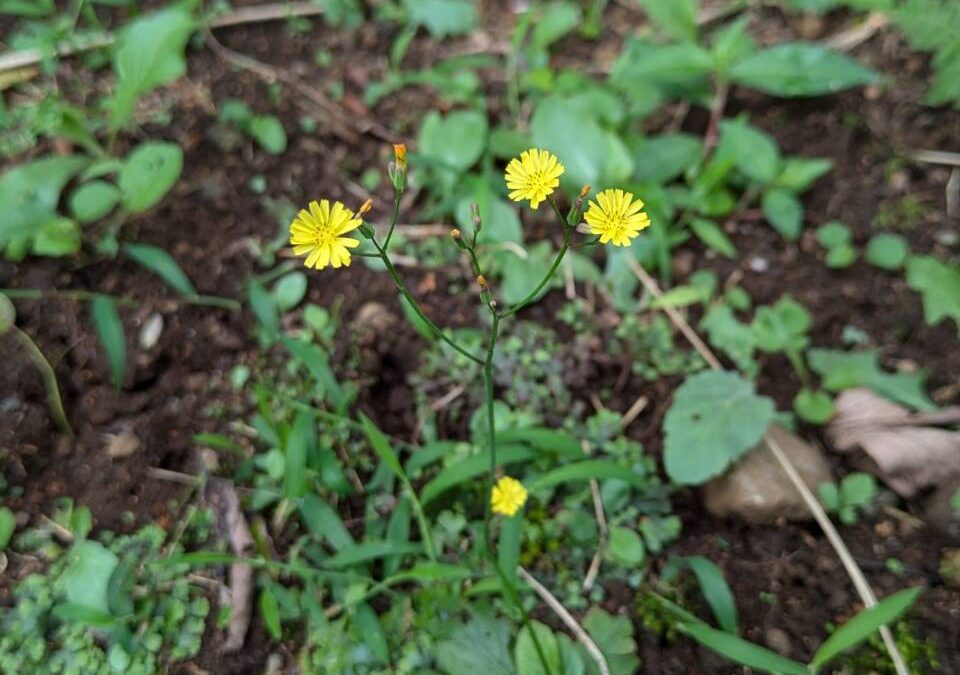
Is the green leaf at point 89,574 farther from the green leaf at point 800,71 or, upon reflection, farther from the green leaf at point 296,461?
the green leaf at point 800,71

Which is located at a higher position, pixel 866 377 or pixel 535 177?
pixel 535 177

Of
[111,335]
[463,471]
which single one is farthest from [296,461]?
[111,335]

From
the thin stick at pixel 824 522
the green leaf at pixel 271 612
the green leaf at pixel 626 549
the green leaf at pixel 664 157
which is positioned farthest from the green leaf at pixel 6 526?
the green leaf at pixel 664 157

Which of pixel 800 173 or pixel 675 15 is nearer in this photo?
pixel 800 173

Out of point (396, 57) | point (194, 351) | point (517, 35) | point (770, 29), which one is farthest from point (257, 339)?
point (770, 29)

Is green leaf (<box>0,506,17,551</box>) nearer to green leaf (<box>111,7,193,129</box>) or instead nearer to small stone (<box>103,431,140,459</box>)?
small stone (<box>103,431,140,459</box>)

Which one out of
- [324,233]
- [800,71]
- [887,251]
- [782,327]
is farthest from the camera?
A: [800,71]

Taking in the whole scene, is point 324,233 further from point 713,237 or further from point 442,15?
point 442,15
